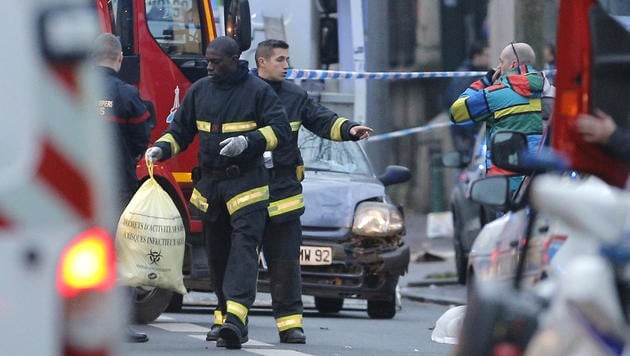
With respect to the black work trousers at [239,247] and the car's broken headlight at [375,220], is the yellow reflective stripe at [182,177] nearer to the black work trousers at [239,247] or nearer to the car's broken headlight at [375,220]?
the car's broken headlight at [375,220]

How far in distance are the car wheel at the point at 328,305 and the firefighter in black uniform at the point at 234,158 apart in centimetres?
337

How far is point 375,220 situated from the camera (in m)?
12.9

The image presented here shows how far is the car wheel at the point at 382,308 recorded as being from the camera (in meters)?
13.2

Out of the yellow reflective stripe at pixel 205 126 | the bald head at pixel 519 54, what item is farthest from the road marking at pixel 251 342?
Answer: the bald head at pixel 519 54

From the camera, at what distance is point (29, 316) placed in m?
4.12

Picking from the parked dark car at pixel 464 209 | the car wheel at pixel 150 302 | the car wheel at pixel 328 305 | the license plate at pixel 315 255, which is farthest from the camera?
the parked dark car at pixel 464 209

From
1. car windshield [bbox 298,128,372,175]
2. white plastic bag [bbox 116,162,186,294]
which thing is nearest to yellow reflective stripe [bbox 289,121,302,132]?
white plastic bag [bbox 116,162,186,294]

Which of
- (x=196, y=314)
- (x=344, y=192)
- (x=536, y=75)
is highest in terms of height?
(x=536, y=75)

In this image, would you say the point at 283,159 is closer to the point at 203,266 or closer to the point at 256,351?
the point at 256,351

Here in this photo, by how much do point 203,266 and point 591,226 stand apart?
→ 8.19 metres

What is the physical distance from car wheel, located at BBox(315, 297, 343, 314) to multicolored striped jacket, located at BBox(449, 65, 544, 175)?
300cm

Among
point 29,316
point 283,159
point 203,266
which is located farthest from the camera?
point 203,266

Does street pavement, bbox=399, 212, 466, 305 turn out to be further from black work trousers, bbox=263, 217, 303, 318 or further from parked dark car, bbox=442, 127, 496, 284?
black work trousers, bbox=263, 217, 303, 318

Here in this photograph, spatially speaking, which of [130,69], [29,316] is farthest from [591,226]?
[130,69]
